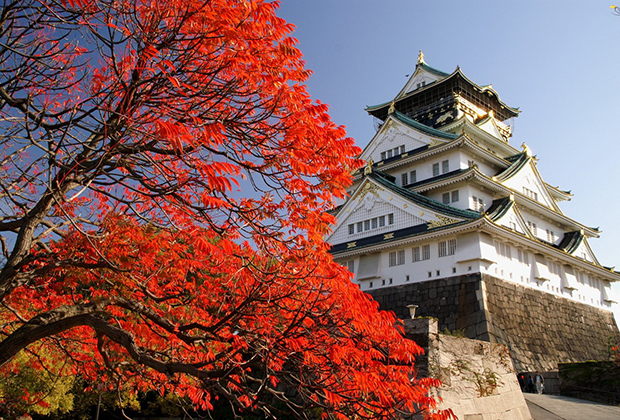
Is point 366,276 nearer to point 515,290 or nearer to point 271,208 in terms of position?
point 515,290

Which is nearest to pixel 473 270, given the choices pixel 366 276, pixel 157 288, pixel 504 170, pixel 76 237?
pixel 366 276

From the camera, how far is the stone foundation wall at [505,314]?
21297mm

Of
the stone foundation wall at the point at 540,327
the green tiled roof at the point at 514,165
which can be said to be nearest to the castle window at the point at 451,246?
the stone foundation wall at the point at 540,327

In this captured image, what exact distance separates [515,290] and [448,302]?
4.14 meters

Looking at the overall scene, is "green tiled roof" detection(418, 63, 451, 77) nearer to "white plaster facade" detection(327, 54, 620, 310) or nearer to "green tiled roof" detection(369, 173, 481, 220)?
"white plaster facade" detection(327, 54, 620, 310)

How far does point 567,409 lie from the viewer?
1416cm

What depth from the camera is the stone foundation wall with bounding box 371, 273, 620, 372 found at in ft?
69.9

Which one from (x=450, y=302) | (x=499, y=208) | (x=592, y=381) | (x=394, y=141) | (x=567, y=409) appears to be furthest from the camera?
(x=394, y=141)

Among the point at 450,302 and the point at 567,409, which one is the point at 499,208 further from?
the point at 567,409

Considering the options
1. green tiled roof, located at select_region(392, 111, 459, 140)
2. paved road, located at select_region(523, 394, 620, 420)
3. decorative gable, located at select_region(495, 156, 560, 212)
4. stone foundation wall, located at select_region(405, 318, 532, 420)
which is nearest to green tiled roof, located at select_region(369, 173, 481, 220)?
green tiled roof, located at select_region(392, 111, 459, 140)

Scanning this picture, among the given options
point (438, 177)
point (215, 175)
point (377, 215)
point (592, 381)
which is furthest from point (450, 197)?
point (215, 175)

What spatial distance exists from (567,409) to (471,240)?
974cm

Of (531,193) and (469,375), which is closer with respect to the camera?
(469,375)

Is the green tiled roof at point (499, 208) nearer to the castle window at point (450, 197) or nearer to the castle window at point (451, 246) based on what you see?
the castle window at point (450, 197)
